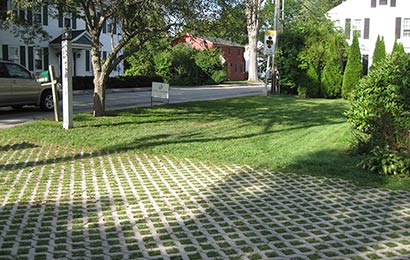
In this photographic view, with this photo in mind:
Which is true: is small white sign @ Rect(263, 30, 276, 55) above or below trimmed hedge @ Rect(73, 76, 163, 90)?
above

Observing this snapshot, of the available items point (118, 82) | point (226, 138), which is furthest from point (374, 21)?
point (226, 138)

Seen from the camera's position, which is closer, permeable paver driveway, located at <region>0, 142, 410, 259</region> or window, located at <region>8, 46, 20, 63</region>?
permeable paver driveway, located at <region>0, 142, 410, 259</region>

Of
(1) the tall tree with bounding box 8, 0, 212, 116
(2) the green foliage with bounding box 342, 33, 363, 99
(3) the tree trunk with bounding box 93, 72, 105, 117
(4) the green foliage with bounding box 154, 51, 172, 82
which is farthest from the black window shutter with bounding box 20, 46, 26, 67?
(2) the green foliage with bounding box 342, 33, 363, 99

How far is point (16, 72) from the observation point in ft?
49.9

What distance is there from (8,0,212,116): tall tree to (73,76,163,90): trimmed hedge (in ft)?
45.1

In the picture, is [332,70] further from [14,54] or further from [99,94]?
[14,54]

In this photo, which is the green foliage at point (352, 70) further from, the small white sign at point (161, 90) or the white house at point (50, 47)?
the white house at point (50, 47)

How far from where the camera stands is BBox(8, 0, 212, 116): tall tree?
12.0m

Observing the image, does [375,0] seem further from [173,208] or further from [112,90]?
[173,208]

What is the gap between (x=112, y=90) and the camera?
96.4 feet

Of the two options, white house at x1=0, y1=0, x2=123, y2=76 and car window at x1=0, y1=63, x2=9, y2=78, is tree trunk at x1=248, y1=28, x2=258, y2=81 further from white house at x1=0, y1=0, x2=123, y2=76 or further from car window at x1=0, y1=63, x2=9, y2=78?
car window at x1=0, y1=63, x2=9, y2=78

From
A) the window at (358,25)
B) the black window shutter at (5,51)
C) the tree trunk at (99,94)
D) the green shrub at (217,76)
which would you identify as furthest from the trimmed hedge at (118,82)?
the window at (358,25)

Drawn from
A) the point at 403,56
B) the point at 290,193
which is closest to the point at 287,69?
the point at 403,56

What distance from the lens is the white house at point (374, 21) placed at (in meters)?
37.4
